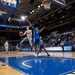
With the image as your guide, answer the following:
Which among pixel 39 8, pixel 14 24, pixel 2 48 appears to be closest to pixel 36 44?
pixel 39 8

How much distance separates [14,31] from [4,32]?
2.40 meters

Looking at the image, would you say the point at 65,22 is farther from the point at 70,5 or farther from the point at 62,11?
the point at 70,5

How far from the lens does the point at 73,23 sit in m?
22.4

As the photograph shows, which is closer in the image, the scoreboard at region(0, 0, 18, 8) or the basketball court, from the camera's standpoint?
the basketball court

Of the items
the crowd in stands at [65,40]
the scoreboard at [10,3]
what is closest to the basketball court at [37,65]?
the scoreboard at [10,3]

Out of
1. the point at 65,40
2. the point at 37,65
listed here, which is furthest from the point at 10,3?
the point at 65,40

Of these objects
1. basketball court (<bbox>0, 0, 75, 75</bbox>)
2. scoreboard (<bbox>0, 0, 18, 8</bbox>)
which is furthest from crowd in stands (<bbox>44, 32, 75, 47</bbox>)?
scoreboard (<bbox>0, 0, 18, 8</bbox>)

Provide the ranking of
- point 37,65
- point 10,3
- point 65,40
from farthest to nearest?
point 65,40, point 10,3, point 37,65

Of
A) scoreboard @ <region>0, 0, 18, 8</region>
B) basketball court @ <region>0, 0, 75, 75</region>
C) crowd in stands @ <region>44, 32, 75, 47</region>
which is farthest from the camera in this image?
crowd in stands @ <region>44, 32, 75, 47</region>

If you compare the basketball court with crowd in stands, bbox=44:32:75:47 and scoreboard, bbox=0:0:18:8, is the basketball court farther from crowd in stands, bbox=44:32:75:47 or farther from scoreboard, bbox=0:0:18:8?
crowd in stands, bbox=44:32:75:47

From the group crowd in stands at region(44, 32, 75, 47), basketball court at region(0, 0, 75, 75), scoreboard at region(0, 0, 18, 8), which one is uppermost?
scoreboard at region(0, 0, 18, 8)

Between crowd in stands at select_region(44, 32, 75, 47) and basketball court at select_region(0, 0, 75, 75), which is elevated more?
crowd in stands at select_region(44, 32, 75, 47)

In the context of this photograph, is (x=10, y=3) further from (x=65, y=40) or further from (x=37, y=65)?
(x=65, y=40)

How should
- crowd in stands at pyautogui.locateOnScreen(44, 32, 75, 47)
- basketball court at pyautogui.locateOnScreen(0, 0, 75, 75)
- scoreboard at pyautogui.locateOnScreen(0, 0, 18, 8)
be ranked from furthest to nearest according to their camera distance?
1. crowd in stands at pyautogui.locateOnScreen(44, 32, 75, 47)
2. scoreboard at pyautogui.locateOnScreen(0, 0, 18, 8)
3. basketball court at pyautogui.locateOnScreen(0, 0, 75, 75)
